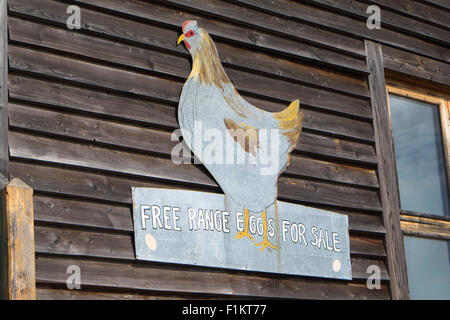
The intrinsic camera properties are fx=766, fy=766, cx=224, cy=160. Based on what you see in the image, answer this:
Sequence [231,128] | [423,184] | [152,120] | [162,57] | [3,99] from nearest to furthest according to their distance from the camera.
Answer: [3,99]
[152,120]
[162,57]
[231,128]
[423,184]

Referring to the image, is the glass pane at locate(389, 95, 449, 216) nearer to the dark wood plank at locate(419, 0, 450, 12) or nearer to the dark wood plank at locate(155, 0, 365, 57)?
the dark wood plank at locate(155, 0, 365, 57)

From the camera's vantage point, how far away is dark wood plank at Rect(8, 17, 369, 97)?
5.04 m

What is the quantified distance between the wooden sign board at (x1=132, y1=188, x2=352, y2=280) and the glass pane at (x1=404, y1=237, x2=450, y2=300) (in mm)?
925

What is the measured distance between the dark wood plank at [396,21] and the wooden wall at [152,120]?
0.03 m

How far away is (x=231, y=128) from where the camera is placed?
5660 millimetres

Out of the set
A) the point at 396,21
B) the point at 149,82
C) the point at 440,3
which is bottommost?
the point at 149,82

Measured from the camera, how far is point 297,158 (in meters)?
6.03

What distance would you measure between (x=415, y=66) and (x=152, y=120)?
3.04m

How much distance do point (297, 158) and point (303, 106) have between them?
0.47 meters

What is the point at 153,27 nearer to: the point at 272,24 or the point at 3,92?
the point at 272,24

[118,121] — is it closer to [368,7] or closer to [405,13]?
[368,7]

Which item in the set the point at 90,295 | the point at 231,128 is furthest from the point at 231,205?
the point at 90,295
